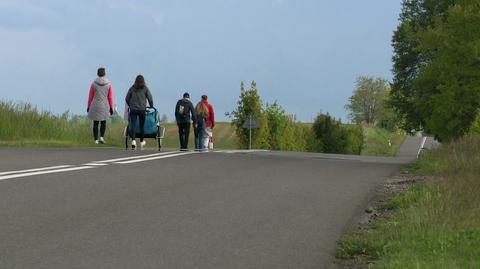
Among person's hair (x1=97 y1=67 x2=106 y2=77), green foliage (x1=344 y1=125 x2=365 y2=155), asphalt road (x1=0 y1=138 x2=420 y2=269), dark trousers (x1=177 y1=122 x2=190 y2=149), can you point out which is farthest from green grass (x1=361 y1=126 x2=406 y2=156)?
asphalt road (x1=0 y1=138 x2=420 y2=269)

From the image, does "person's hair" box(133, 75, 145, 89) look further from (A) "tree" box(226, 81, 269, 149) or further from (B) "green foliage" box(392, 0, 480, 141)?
(A) "tree" box(226, 81, 269, 149)

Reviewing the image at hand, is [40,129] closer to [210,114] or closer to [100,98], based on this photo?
[100,98]

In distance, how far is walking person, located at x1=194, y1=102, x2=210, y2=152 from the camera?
22.8 metres

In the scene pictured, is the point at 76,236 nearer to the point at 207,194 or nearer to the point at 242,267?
the point at 242,267

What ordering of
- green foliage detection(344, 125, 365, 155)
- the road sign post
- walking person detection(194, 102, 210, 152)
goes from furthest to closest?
green foliage detection(344, 125, 365, 155), the road sign post, walking person detection(194, 102, 210, 152)

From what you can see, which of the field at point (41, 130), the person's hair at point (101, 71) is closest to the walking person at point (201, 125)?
the field at point (41, 130)

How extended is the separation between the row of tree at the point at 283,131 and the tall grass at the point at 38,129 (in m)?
23.0

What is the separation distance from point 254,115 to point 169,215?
4155 cm

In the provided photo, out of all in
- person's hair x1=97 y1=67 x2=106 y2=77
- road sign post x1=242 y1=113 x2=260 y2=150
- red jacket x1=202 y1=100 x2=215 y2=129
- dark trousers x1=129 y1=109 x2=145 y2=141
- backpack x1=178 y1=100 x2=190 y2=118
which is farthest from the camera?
road sign post x1=242 y1=113 x2=260 y2=150

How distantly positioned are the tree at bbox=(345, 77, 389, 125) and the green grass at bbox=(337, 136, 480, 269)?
149131mm

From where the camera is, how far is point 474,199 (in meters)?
8.30

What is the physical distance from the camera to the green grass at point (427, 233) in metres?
5.50

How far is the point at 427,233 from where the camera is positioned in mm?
6438

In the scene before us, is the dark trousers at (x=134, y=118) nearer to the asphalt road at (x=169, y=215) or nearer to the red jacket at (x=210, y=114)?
the red jacket at (x=210, y=114)
